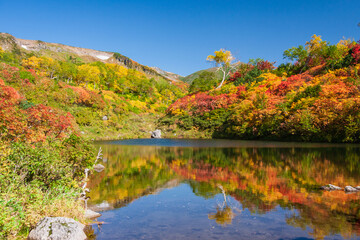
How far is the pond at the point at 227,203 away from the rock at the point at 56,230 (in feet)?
2.51

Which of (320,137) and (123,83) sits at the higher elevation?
(123,83)

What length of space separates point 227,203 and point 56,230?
6.00m

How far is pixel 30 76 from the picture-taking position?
1719 inches

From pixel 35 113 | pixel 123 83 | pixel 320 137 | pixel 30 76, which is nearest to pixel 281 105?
pixel 320 137

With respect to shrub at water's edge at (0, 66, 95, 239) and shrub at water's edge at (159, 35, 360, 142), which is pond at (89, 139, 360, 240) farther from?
shrub at water's edge at (159, 35, 360, 142)

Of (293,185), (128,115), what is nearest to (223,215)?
(293,185)

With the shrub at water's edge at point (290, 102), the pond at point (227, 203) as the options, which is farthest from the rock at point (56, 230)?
the shrub at water's edge at point (290, 102)

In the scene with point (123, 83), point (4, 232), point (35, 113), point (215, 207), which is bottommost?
point (215, 207)

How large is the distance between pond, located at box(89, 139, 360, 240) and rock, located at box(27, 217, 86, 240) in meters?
0.77

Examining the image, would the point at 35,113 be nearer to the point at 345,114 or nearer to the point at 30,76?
the point at 345,114

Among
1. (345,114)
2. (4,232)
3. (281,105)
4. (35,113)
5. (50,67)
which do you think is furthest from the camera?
(50,67)

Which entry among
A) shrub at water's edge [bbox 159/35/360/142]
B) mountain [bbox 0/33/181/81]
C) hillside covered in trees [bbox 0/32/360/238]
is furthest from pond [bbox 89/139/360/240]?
mountain [bbox 0/33/181/81]

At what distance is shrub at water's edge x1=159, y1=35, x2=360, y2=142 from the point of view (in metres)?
32.3

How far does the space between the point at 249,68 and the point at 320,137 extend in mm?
31937
